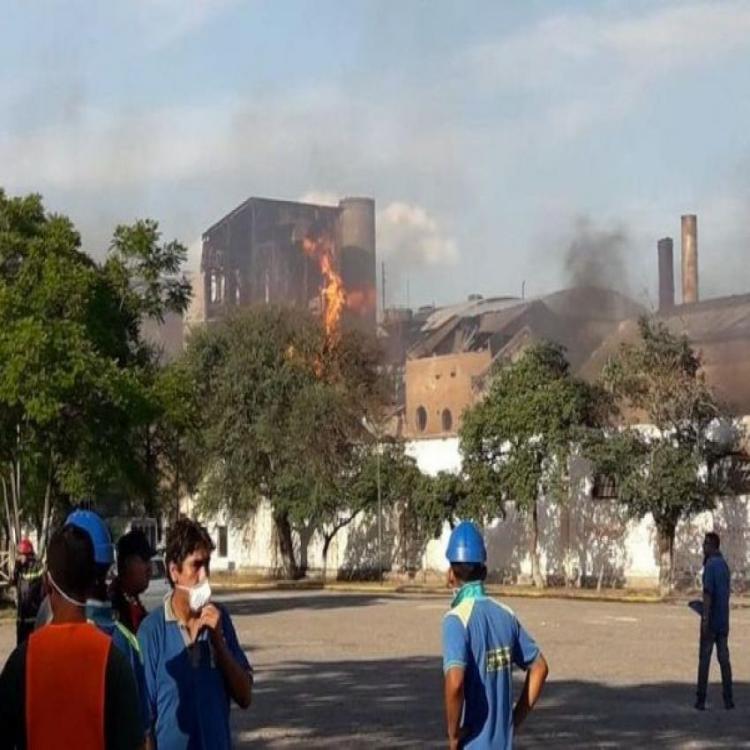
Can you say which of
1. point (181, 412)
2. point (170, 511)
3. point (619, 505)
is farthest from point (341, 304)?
point (181, 412)

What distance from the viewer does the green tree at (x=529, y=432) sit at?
158ft

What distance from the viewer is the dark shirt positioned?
421cm

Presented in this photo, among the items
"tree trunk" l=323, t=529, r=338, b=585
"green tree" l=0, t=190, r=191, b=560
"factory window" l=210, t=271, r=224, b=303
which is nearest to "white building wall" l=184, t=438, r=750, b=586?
"tree trunk" l=323, t=529, r=338, b=585

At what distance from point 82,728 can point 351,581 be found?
54.3 metres

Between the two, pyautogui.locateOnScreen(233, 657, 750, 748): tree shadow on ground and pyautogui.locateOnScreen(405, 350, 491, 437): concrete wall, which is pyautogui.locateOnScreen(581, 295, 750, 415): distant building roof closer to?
pyautogui.locateOnScreen(405, 350, 491, 437): concrete wall

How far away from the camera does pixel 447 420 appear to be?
77.5 meters

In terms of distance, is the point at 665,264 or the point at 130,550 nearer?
the point at 130,550

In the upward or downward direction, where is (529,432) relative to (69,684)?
upward

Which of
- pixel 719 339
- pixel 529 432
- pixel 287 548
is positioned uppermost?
pixel 719 339

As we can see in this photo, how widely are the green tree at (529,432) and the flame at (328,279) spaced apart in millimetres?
19584

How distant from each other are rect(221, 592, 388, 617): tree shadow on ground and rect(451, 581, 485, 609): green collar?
28758mm

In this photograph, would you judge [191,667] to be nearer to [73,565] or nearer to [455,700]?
[455,700]

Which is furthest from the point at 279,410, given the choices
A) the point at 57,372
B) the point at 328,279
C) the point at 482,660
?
the point at 482,660

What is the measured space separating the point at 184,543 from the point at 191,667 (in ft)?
1.51
